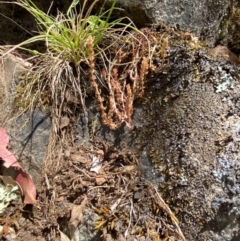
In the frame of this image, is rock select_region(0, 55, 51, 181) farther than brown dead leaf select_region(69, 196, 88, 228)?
Yes

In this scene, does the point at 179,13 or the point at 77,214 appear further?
the point at 179,13

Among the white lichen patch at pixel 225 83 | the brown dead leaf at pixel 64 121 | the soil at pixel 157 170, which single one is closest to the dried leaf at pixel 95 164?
the soil at pixel 157 170

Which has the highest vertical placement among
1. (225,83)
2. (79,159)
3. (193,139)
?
(225,83)

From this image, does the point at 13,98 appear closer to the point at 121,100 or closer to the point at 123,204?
the point at 121,100

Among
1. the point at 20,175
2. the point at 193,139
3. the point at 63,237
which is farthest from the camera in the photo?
the point at 20,175

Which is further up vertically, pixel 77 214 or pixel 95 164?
pixel 95 164

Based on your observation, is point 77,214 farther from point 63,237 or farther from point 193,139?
point 193,139

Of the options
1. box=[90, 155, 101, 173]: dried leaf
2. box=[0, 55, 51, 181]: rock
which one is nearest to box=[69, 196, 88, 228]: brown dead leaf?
box=[90, 155, 101, 173]: dried leaf

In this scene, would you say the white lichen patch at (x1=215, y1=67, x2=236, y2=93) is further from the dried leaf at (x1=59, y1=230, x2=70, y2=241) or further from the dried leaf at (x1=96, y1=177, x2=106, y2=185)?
the dried leaf at (x1=59, y1=230, x2=70, y2=241)

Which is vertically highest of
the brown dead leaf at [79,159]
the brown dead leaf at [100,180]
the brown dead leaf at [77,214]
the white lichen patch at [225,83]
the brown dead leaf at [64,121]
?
the white lichen patch at [225,83]

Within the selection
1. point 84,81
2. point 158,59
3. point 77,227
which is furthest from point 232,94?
point 77,227

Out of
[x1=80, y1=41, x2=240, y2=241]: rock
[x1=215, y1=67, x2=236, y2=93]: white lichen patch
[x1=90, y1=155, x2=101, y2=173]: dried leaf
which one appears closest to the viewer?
[x1=80, y1=41, x2=240, y2=241]: rock

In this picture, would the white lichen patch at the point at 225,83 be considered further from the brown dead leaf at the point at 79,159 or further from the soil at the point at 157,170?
the brown dead leaf at the point at 79,159

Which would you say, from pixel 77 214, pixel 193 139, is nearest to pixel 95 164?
pixel 77 214
